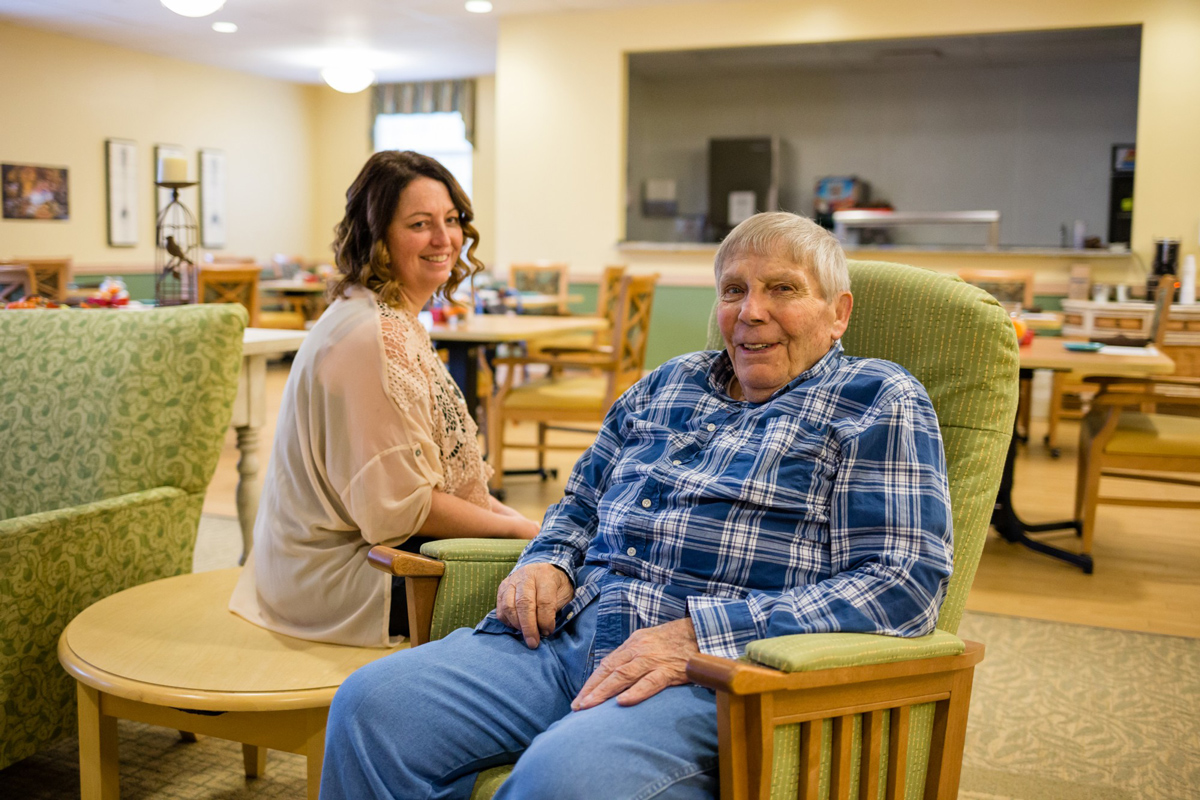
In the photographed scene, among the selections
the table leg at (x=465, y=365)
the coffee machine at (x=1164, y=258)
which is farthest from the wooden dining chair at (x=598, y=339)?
the coffee machine at (x=1164, y=258)

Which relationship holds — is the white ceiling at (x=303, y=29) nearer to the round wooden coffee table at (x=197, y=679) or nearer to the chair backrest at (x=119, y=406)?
the chair backrest at (x=119, y=406)

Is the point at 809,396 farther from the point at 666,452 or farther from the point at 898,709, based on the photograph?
the point at 898,709

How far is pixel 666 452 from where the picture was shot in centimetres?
148

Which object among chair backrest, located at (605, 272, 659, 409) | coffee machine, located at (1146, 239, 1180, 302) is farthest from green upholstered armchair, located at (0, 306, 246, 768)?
coffee machine, located at (1146, 239, 1180, 302)

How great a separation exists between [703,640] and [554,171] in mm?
6782

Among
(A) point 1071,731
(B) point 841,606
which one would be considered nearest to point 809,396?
(B) point 841,606

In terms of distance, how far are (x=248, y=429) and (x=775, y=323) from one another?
5.32 feet

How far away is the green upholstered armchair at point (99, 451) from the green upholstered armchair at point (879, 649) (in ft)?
2.17

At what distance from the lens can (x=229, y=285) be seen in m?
5.69

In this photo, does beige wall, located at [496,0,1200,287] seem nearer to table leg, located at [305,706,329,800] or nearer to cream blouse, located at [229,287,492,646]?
cream blouse, located at [229,287,492,646]

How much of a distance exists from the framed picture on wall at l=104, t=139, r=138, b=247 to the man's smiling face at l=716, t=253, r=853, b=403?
8.64 m

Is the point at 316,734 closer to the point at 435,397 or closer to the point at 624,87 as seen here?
the point at 435,397

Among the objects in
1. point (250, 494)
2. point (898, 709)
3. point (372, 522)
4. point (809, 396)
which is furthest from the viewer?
point (250, 494)

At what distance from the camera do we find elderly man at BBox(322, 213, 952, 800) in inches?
46.9
